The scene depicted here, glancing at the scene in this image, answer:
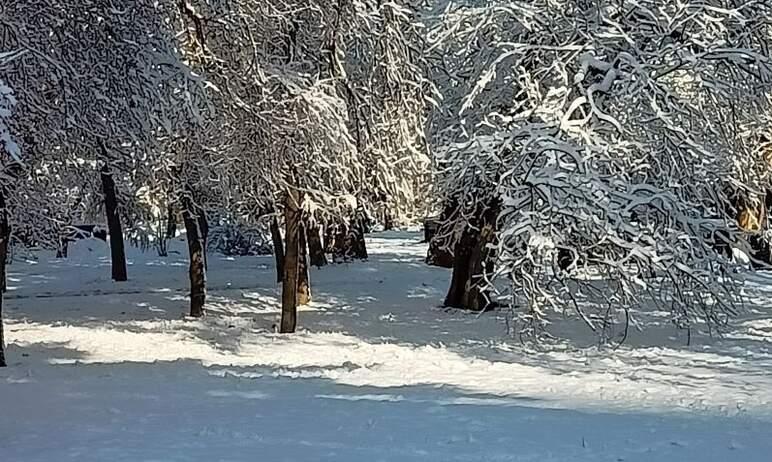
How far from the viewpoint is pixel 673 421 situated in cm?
753

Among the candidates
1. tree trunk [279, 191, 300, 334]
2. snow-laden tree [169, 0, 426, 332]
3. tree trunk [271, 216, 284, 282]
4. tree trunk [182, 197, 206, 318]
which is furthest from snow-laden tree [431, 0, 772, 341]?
tree trunk [271, 216, 284, 282]

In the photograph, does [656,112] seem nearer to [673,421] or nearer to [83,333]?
[673,421]

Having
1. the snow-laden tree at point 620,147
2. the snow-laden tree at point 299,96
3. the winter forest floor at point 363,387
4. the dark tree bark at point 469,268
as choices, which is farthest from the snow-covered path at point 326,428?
the dark tree bark at point 469,268

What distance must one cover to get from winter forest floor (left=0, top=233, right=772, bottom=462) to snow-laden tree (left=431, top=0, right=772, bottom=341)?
1.01m

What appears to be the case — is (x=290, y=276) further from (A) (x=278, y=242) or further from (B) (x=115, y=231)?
(B) (x=115, y=231)

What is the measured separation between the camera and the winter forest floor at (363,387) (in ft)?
21.0

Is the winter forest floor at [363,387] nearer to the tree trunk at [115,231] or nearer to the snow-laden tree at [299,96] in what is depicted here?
the snow-laden tree at [299,96]

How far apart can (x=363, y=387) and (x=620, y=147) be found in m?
3.83

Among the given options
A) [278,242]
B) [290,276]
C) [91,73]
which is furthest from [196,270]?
[91,73]

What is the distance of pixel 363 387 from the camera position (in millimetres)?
9578

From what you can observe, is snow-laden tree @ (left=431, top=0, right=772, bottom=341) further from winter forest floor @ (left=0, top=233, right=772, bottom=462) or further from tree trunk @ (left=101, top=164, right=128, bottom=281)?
tree trunk @ (left=101, top=164, right=128, bottom=281)

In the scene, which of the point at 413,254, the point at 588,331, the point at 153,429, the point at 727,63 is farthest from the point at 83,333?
the point at 413,254

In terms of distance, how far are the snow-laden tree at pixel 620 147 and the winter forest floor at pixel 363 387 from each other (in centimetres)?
101

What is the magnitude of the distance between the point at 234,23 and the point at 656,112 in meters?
5.02
